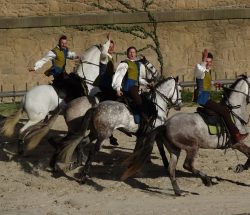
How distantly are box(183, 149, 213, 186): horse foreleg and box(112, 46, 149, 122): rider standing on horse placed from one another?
1236mm

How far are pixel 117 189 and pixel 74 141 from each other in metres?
1.13

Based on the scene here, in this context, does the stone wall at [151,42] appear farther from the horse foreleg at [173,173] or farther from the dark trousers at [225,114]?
the horse foreleg at [173,173]

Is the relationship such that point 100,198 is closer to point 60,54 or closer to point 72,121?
point 72,121

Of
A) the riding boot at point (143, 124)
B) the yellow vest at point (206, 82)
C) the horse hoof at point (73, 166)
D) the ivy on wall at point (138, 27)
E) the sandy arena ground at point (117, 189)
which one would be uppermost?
the ivy on wall at point (138, 27)

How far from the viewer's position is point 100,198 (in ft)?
39.2

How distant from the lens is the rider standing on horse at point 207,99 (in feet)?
39.9

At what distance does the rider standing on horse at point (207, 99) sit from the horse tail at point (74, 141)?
5.88 feet

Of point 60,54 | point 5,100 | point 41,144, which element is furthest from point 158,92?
point 5,100

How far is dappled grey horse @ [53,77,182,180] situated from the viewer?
12625mm

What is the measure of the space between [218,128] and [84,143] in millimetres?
2459

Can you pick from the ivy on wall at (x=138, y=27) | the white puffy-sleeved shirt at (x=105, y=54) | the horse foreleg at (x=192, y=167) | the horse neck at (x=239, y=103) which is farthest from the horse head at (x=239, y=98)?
the ivy on wall at (x=138, y=27)

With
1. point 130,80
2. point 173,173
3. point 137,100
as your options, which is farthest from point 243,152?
point 130,80

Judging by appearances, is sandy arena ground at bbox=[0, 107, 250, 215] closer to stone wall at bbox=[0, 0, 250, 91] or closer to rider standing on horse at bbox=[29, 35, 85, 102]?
rider standing on horse at bbox=[29, 35, 85, 102]

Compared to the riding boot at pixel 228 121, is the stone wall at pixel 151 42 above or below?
above
